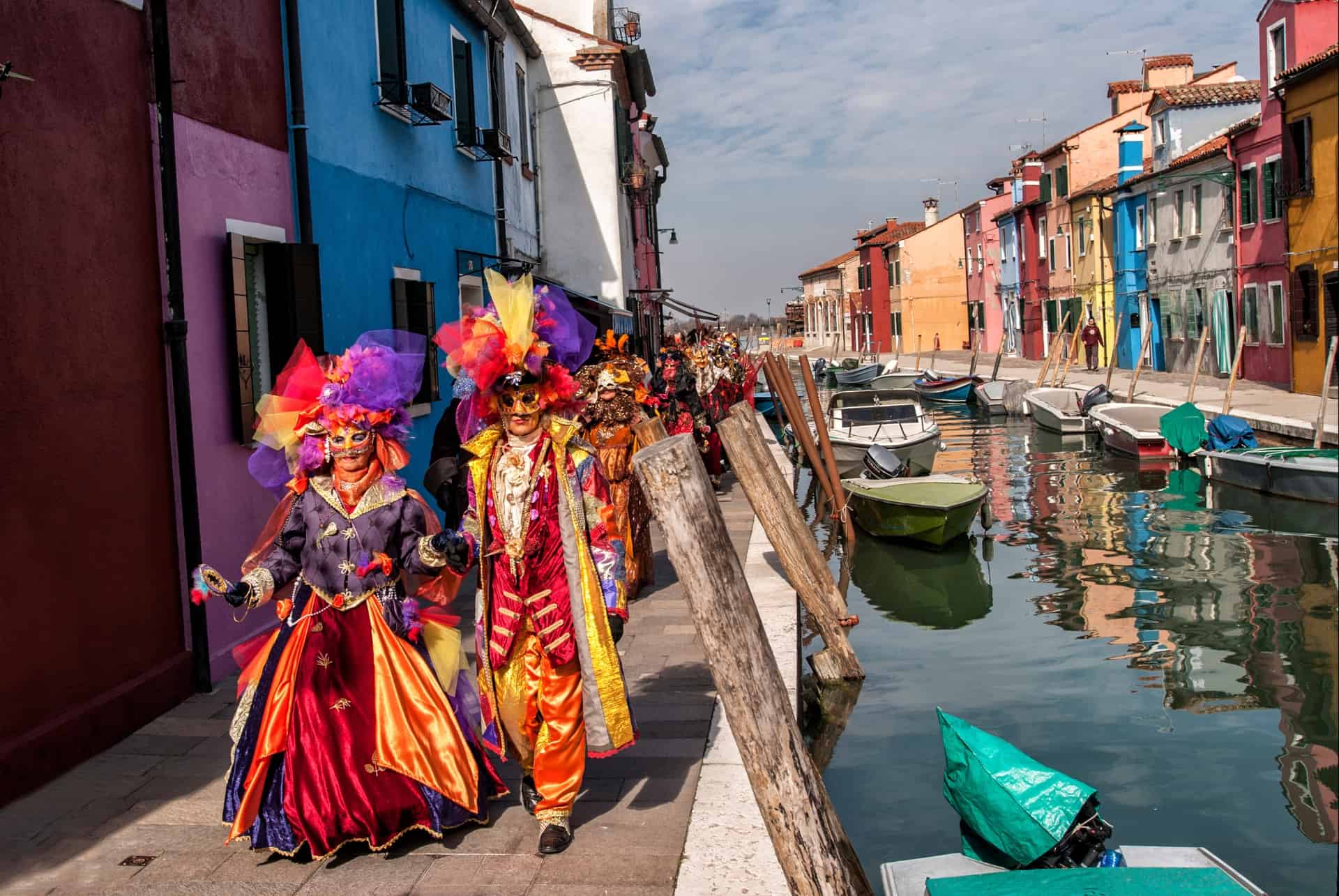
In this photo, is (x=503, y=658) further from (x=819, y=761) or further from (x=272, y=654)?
(x=819, y=761)

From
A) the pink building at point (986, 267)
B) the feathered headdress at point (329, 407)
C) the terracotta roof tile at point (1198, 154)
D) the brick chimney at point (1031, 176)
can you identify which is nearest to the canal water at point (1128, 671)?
the feathered headdress at point (329, 407)

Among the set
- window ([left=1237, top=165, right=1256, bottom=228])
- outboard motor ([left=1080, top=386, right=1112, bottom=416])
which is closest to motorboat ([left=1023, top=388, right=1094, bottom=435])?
outboard motor ([left=1080, top=386, right=1112, bottom=416])

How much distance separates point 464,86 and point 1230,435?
12.9 m

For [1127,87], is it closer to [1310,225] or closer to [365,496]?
[1310,225]

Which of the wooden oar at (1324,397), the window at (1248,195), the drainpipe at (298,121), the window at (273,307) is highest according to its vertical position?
the window at (1248,195)

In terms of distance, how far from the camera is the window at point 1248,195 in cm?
2978

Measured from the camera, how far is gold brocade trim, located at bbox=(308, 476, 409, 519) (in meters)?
5.06

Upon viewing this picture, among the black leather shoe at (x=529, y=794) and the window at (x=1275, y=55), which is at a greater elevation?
the window at (x=1275, y=55)

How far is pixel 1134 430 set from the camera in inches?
938

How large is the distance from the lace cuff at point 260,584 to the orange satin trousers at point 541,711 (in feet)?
3.12

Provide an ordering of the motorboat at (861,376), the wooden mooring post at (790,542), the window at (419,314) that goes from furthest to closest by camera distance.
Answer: the motorboat at (861,376) < the window at (419,314) < the wooden mooring post at (790,542)

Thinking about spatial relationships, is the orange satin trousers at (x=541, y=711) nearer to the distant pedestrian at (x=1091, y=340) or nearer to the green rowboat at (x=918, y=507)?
the green rowboat at (x=918, y=507)

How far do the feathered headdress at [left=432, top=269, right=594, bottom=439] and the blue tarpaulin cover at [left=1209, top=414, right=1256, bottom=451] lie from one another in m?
16.5

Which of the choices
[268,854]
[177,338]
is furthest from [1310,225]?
[268,854]
